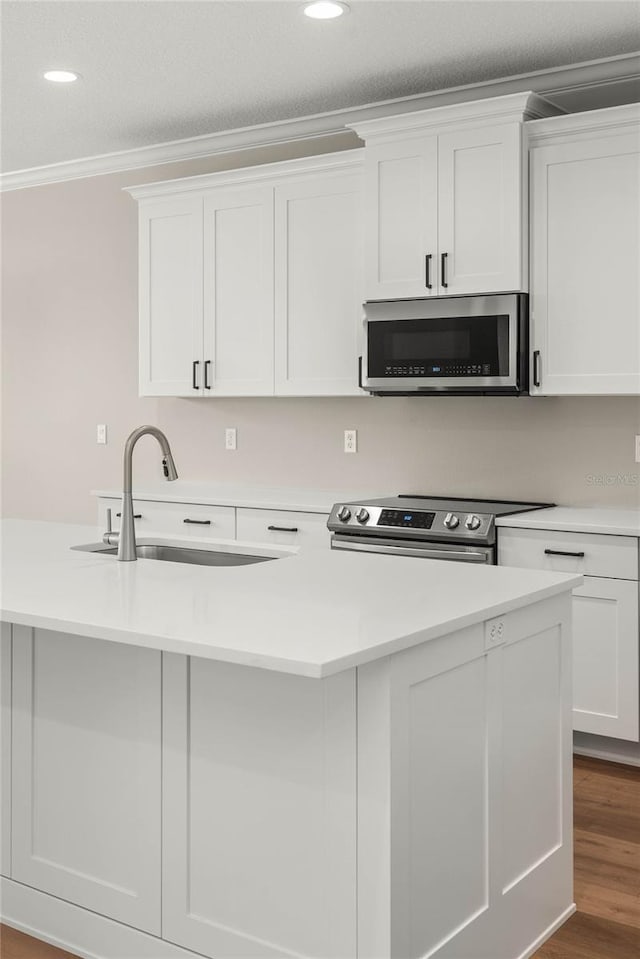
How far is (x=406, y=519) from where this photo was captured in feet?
13.0

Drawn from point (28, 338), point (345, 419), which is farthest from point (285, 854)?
point (28, 338)

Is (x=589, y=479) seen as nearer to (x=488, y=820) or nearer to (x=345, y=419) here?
(x=345, y=419)

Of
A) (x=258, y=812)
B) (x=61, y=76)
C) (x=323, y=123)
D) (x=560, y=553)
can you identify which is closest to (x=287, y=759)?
(x=258, y=812)

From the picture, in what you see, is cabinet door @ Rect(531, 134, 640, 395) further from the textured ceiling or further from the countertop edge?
the countertop edge

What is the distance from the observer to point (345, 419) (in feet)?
15.8

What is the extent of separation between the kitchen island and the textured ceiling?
2026mm

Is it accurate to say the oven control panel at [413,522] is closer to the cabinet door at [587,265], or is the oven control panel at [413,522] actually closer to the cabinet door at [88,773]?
the cabinet door at [587,265]

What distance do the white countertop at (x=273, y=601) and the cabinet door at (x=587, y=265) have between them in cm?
144

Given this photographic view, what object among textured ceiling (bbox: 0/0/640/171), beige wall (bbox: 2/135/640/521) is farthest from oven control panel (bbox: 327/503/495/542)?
textured ceiling (bbox: 0/0/640/171)

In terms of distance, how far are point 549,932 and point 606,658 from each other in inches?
51.8

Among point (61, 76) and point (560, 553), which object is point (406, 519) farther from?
point (61, 76)

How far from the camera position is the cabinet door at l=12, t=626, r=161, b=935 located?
221cm

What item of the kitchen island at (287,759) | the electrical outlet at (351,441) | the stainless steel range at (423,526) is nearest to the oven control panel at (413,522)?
the stainless steel range at (423,526)

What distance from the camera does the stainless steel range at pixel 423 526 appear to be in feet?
12.4
